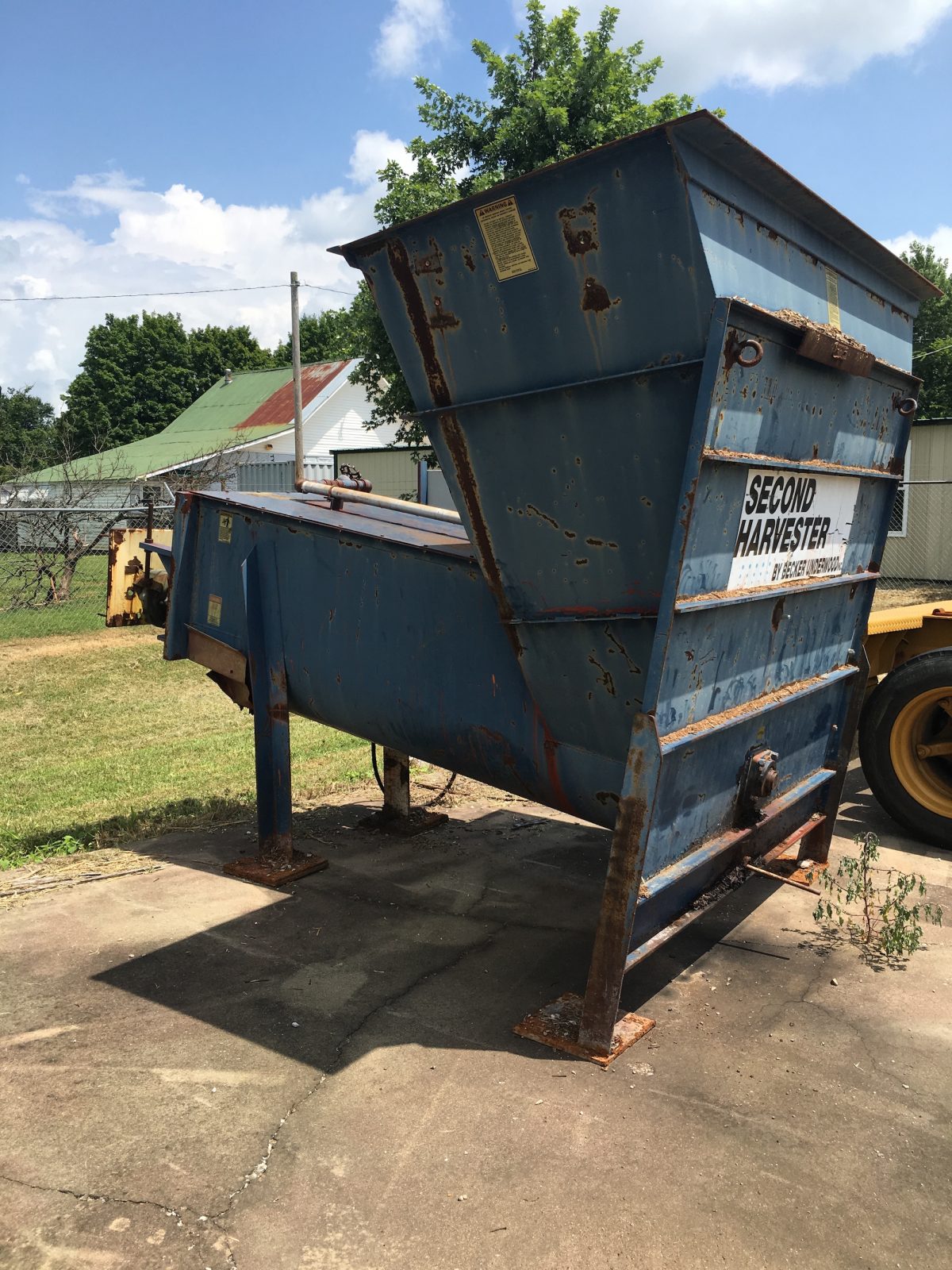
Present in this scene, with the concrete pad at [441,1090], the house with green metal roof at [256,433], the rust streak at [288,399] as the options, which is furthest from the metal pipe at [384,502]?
the rust streak at [288,399]

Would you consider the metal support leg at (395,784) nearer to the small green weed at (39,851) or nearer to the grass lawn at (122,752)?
the grass lawn at (122,752)

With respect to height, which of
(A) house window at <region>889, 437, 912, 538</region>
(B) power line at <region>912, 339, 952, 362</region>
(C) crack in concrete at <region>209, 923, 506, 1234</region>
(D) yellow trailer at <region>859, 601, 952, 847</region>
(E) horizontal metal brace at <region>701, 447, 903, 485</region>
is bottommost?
(C) crack in concrete at <region>209, 923, 506, 1234</region>

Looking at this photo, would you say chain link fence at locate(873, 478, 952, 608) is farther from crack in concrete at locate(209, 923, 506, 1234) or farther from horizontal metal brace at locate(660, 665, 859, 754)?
crack in concrete at locate(209, 923, 506, 1234)

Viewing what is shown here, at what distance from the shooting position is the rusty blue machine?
304cm

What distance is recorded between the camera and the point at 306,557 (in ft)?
15.2

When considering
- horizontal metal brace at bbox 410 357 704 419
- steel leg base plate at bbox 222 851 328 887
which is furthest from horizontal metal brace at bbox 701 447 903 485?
steel leg base plate at bbox 222 851 328 887

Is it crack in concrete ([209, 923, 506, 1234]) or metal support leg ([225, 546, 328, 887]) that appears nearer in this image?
crack in concrete ([209, 923, 506, 1234])

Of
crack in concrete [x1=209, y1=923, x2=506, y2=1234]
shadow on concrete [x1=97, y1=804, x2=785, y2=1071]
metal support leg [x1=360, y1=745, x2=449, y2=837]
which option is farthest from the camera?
metal support leg [x1=360, y1=745, x2=449, y2=837]

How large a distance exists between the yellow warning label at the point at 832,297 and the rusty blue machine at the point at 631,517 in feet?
0.08

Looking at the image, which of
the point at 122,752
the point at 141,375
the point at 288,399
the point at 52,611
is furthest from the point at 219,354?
the point at 122,752

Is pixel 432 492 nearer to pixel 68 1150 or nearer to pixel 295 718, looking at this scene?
pixel 295 718

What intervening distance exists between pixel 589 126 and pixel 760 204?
16.0 metres

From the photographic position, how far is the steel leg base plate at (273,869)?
499 cm

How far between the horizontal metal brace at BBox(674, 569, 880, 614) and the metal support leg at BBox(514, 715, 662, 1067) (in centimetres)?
40
